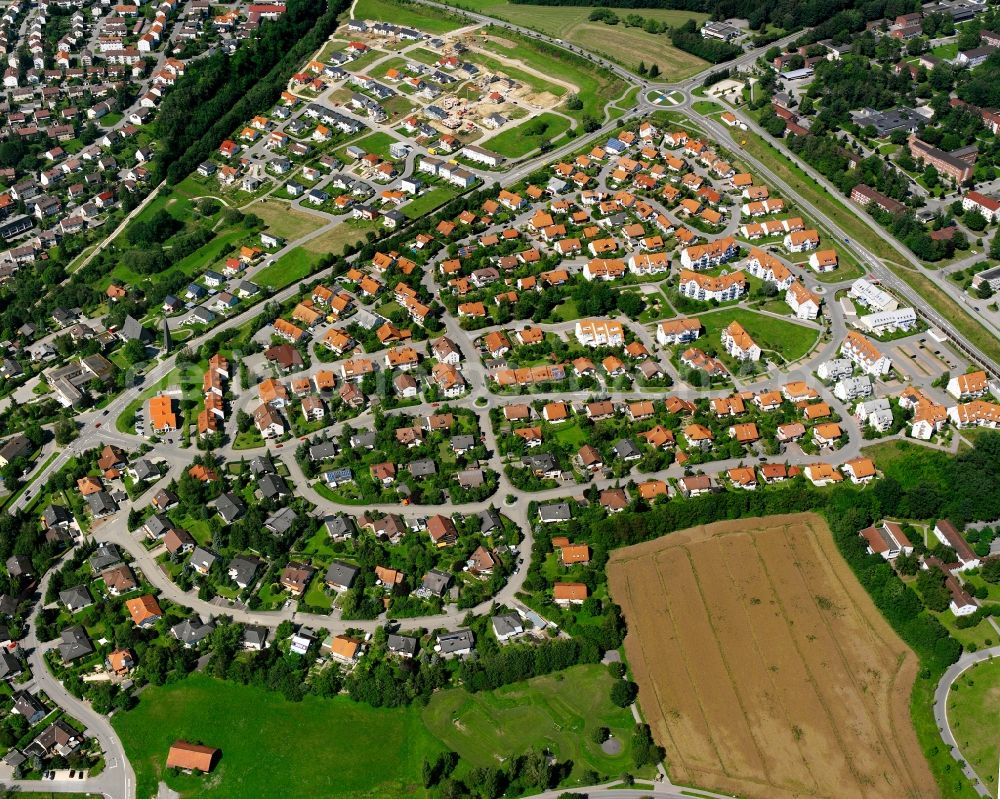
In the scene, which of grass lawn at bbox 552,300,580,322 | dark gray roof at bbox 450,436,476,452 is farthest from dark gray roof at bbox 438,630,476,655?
grass lawn at bbox 552,300,580,322

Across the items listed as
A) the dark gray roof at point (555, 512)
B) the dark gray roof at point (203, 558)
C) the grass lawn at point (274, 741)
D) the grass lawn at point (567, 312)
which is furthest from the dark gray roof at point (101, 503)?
the grass lawn at point (567, 312)

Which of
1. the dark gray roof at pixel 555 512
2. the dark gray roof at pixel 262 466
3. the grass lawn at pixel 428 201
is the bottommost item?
the dark gray roof at pixel 262 466

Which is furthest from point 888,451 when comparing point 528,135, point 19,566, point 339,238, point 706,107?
point 706,107

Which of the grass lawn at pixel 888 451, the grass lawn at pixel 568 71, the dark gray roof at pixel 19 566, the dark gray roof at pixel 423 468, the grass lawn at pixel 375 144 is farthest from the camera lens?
the grass lawn at pixel 568 71

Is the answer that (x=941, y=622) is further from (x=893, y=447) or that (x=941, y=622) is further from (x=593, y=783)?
(x=593, y=783)

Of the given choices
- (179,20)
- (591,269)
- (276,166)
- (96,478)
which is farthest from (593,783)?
(179,20)

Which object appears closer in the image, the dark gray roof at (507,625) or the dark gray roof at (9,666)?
the dark gray roof at (9,666)

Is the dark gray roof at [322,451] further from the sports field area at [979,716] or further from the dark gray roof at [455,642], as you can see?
the sports field area at [979,716]
